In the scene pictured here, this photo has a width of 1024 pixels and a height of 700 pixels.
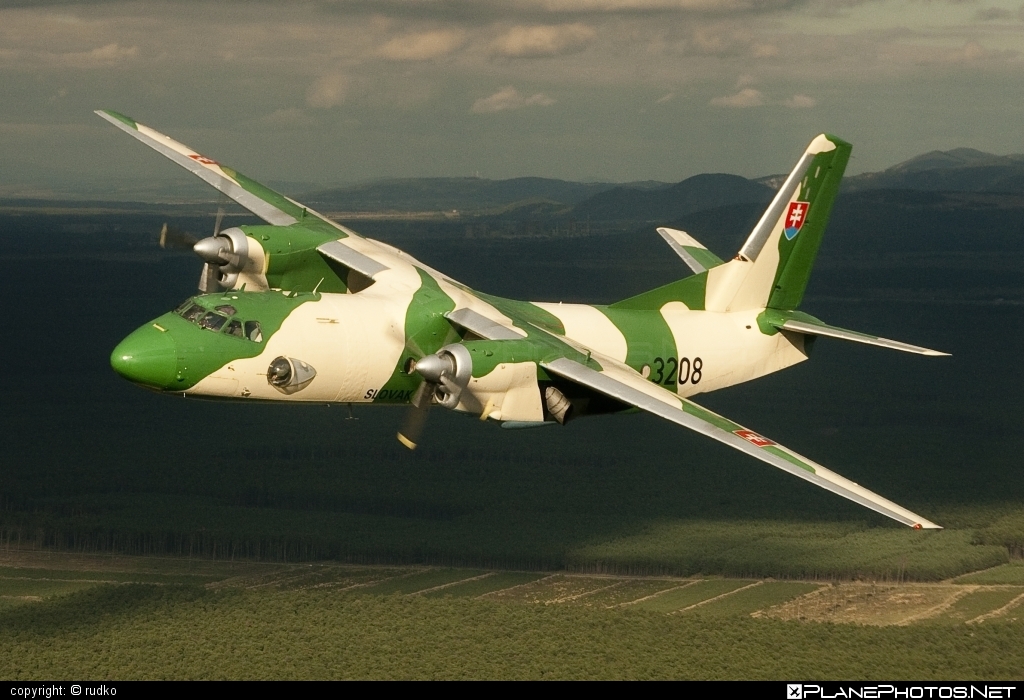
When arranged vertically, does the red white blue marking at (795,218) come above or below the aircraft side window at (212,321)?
above

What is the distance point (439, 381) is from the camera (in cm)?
4753

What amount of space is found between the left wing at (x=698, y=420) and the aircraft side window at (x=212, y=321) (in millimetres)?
10991

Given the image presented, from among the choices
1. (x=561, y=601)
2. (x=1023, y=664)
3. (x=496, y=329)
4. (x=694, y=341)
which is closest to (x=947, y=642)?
(x=1023, y=664)

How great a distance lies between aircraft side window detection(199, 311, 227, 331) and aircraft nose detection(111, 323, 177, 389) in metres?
1.36

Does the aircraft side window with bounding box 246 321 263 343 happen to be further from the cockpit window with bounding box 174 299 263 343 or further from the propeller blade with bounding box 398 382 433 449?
the propeller blade with bounding box 398 382 433 449

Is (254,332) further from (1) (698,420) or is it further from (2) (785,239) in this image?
(2) (785,239)

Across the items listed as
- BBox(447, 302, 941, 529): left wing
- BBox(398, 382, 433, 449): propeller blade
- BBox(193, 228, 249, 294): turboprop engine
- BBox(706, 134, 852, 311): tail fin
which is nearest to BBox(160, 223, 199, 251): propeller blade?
BBox(193, 228, 249, 294): turboprop engine

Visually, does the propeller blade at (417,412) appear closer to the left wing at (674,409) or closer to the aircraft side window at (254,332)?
the left wing at (674,409)

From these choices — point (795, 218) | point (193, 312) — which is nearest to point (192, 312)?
point (193, 312)

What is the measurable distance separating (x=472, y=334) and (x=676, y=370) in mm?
9626

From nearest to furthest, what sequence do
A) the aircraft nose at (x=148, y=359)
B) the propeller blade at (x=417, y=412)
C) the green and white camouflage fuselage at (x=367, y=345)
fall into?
the aircraft nose at (x=148, y=359) → the green and white camouflage fuselage at (x=367, y=345) → the propeller blade at (x=417, y=412)

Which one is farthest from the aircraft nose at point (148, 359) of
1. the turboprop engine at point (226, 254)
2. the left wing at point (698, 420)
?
the left wing at point (698, 420)

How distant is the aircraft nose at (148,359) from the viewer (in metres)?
46.6

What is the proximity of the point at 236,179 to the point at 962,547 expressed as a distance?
13970cm
